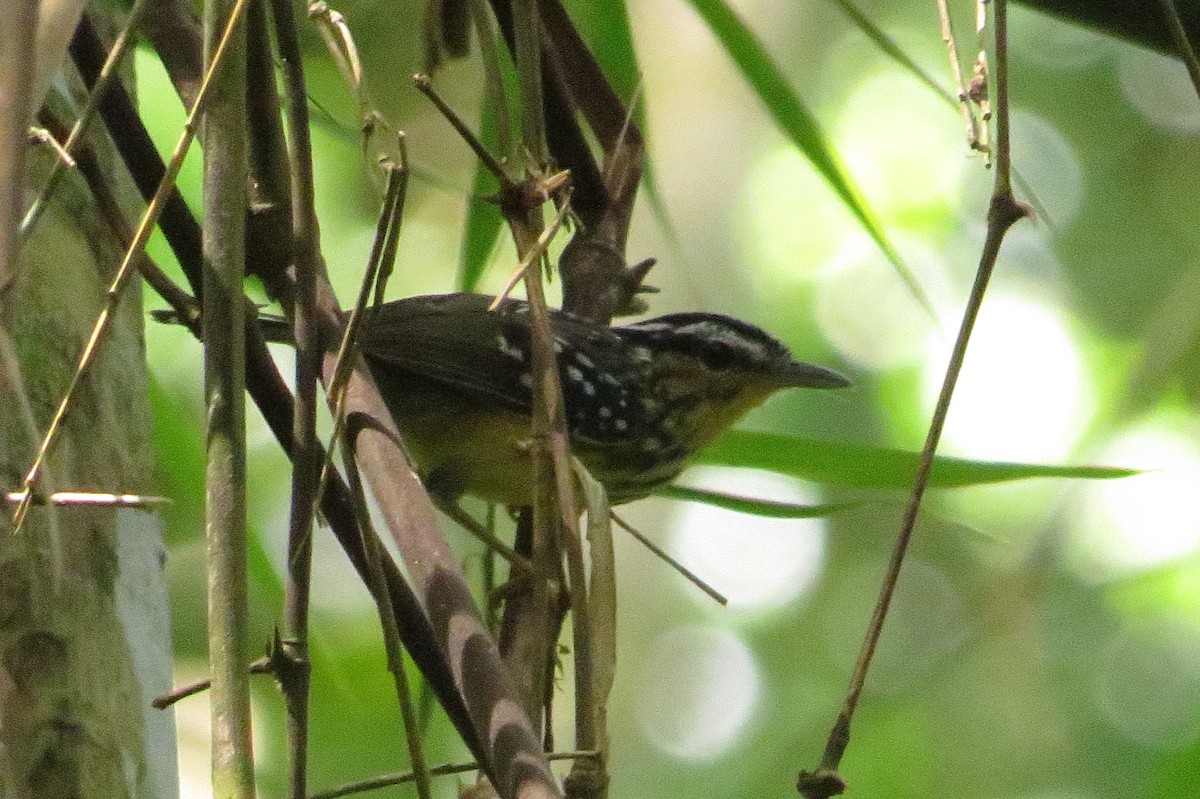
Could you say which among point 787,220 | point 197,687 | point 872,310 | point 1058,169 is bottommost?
point 197,687

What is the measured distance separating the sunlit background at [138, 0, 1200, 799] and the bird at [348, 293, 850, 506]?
5.74ft

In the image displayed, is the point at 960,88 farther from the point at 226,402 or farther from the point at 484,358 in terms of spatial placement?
the point at 484,358

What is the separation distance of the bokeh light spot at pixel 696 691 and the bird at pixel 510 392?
4325mm

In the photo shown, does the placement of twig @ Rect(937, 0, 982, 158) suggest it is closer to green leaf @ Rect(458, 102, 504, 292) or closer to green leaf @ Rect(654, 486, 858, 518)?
green leaf @ Rect(654, 486, 858, 518)

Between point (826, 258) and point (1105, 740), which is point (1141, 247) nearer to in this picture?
point (826, 258)

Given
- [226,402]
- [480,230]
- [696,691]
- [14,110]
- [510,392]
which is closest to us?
[14,110]

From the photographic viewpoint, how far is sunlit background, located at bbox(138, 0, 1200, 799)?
649 centimetres

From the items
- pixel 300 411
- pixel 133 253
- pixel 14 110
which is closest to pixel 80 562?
pixel 300 411

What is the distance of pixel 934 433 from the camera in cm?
151

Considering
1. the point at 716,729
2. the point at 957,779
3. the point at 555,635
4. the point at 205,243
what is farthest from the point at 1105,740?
the point at 205,243

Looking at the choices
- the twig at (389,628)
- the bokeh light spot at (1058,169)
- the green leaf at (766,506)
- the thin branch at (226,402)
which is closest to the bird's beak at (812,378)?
the green leaf at (766,506)

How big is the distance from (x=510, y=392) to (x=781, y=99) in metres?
1.34

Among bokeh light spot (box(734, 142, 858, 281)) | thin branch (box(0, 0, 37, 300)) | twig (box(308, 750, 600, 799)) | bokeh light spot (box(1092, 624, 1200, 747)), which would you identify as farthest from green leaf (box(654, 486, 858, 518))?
bokeh light spot (box(734, 142, 858, 281))

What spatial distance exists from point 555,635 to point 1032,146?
7602mm
